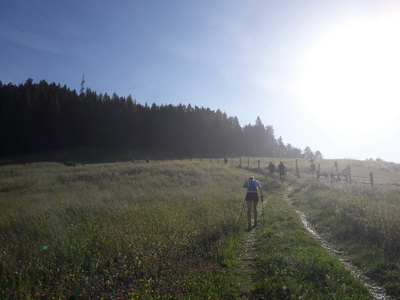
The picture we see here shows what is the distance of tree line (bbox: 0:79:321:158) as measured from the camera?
6072 cm

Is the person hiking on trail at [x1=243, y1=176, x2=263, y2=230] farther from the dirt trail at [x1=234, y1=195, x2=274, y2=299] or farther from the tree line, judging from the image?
the tree line

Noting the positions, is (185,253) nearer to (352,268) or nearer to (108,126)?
(352,268)

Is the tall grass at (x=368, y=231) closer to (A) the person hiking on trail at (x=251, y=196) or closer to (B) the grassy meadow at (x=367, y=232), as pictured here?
(B) the grassy meadow at (x=367, y=232)

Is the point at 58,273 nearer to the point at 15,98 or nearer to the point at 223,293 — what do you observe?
the point at 223,293

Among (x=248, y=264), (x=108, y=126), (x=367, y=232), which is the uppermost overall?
(x=108, y=126)

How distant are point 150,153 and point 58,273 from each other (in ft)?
201

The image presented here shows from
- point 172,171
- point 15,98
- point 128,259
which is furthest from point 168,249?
point 15,98

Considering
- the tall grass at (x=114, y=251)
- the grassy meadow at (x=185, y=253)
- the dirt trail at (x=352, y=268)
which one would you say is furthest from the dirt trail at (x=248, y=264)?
the dirt trail at (x=352, y=268)

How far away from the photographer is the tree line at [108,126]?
60.7 meters

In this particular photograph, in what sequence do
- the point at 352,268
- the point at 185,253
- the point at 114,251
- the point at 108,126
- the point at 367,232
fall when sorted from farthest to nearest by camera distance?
the point at 108,126, the point at 367,232, the point at 185,253, the point at 114,251, the point at 352,268

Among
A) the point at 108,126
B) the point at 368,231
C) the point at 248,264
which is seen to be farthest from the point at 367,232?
the point at 108,126

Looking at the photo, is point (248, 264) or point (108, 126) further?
Result: point (108, 126)

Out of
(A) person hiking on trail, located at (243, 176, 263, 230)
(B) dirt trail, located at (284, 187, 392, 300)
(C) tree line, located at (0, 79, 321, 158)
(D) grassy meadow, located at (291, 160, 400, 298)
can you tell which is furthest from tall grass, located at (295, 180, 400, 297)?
(C) tree line, located at (0, 79, 321, 158)

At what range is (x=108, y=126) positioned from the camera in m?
71.2
